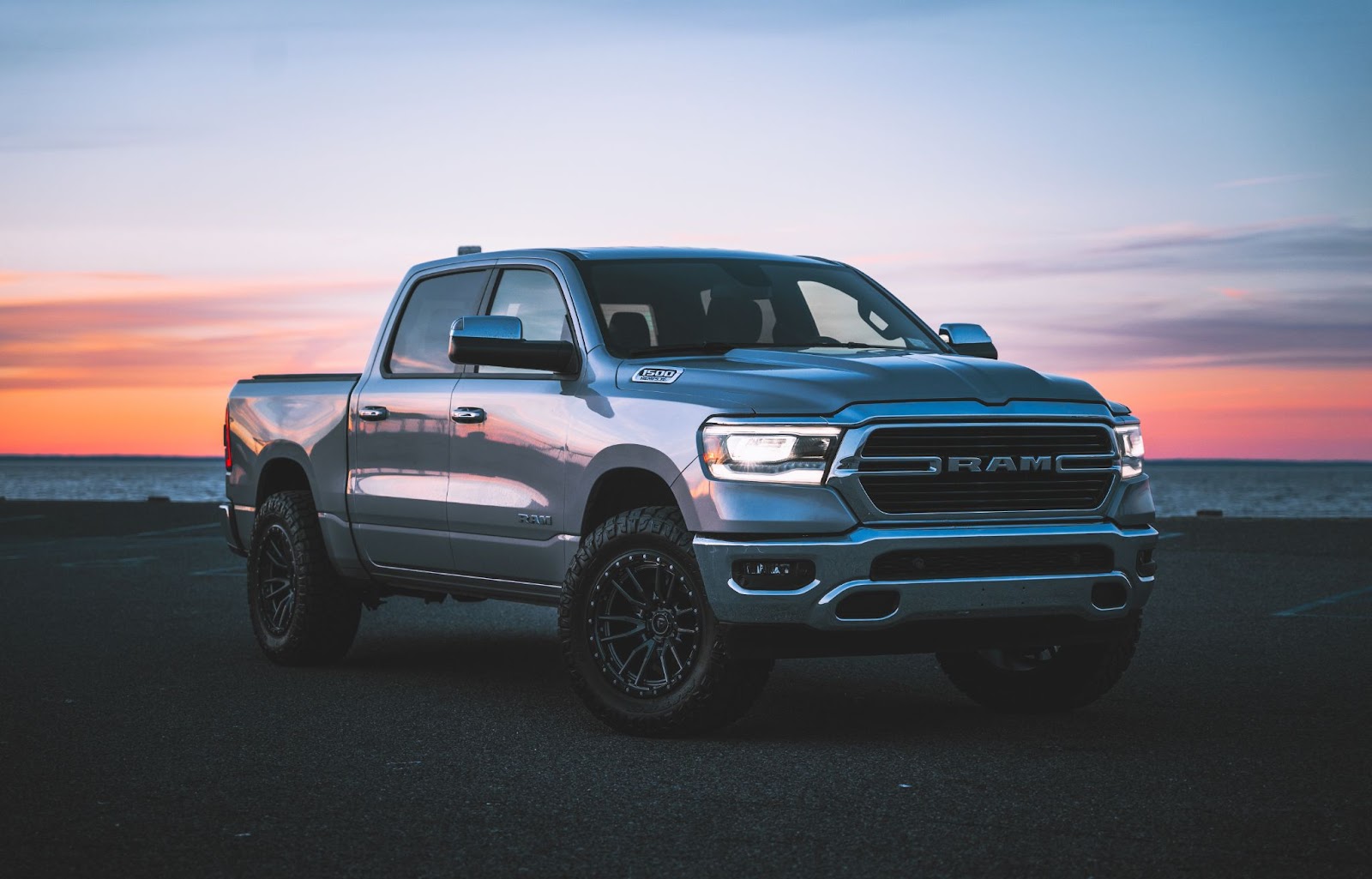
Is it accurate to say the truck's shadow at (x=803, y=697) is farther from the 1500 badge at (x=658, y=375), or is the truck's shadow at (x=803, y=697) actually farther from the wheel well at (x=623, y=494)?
the 1500 badge at (x=658, y=375)

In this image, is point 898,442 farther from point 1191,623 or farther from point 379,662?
point 1191,623

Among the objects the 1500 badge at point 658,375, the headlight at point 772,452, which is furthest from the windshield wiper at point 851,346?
the headlight at point 772,452

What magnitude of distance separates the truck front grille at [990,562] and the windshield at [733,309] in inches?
60.2

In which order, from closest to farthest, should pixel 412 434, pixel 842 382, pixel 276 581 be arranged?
pixel 842 382
pixel 412 434
pixel 276 581

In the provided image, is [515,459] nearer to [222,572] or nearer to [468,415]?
[468,415]

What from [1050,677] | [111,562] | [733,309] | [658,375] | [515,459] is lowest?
[111,562]

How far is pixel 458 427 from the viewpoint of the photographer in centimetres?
845

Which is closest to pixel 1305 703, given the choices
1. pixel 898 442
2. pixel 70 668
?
pixel 898 442

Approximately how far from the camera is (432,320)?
9125mm

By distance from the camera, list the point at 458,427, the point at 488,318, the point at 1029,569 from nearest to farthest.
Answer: the point at 1029,569 → the point at 488,318 → the point at 458,427

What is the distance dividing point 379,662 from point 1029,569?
4502mm

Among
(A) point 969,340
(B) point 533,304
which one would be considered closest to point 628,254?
(B) point 533,304

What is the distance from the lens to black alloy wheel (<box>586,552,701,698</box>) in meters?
7.13

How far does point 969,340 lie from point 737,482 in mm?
2365
